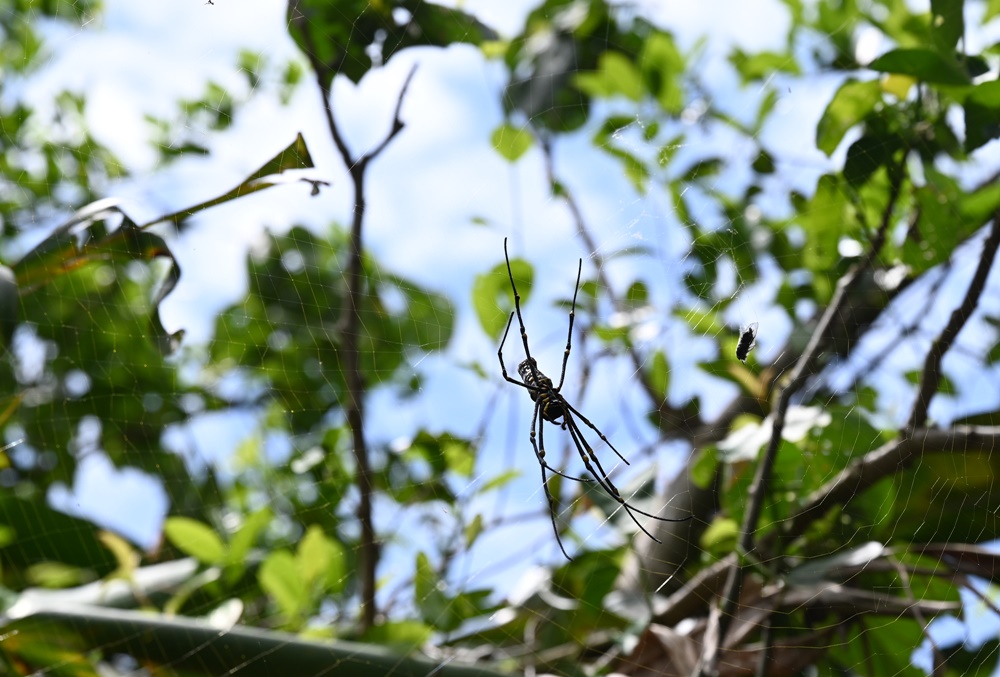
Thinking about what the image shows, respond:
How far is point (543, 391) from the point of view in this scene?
1.97m

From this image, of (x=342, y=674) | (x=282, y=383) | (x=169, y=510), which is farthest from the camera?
(x=282, y=383)

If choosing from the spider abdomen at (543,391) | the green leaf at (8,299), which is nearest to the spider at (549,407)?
the spider abdomen at (543,391)

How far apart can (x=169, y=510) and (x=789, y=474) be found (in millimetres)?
2041

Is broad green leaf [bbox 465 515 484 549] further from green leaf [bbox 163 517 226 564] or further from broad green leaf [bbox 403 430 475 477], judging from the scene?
green leaf [bbox 163 517 226 564]

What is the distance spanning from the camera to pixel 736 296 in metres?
1.68

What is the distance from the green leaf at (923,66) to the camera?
54.1 inches

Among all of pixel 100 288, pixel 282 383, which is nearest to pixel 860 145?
pixel 282 383

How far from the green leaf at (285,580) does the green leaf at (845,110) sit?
4.28 feet

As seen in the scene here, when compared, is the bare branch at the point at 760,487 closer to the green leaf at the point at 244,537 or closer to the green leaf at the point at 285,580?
the green leaf at the point at 285,580

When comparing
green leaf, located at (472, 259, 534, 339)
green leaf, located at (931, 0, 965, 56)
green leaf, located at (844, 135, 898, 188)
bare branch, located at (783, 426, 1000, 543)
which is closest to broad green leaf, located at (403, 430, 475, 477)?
green leaf, located at (472, 259, 534, 339)

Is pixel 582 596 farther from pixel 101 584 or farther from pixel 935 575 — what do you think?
pixel 101 584

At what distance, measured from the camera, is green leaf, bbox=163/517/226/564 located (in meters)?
1.77

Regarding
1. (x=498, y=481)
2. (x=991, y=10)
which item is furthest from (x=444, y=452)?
(x=991, y=10)

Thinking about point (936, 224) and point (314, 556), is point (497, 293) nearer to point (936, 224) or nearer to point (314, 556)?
point (314, 556)
